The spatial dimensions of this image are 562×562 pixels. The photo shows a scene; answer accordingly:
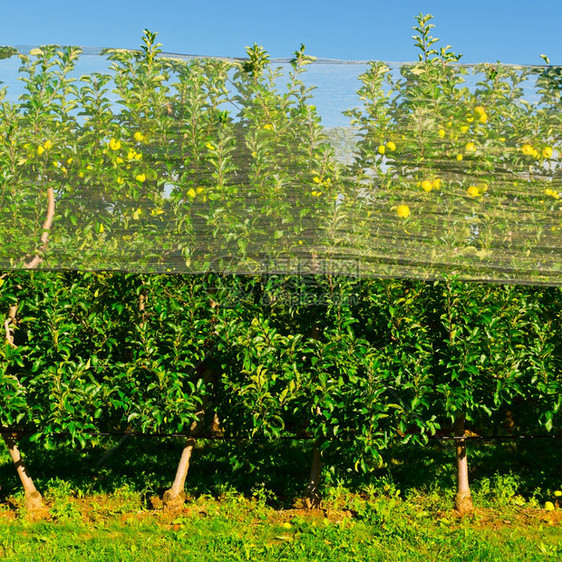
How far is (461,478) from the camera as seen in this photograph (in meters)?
4.71

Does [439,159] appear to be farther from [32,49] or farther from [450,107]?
[32,49]

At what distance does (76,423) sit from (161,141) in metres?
1.81

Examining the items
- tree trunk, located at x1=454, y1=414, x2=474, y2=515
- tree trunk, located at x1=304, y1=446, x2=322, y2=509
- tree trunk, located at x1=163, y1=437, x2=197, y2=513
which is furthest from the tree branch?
tree trunk, located at x1=454, y1=414, x2=474, y2=515

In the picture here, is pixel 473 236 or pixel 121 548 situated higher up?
pixel 473 236

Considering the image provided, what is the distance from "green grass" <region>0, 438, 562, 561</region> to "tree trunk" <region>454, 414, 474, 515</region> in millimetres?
71

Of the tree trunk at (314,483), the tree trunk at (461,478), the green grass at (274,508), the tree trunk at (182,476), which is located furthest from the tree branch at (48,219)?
the tree trunk at (461,478)

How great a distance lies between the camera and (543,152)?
14.0 ft

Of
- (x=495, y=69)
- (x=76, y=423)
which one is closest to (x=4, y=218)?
(x=76, y=423)

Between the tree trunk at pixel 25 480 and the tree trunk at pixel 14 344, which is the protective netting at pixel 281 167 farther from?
the tree trunk at pixel 25 480

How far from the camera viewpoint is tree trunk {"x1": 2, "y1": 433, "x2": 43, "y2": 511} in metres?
4.58

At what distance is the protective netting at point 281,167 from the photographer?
A: 407 cm

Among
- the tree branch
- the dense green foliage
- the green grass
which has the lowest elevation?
the green grass

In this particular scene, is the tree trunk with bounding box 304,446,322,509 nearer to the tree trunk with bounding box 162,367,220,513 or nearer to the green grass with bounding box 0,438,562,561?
the green grass with bounding box 0,438,562,561

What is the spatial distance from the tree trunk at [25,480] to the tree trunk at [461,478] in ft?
9.44
